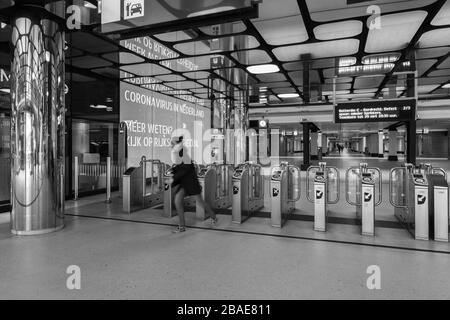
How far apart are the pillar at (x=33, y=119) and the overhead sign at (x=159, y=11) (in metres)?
1.31

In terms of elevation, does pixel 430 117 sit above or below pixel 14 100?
above

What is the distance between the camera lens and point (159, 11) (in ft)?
9.06

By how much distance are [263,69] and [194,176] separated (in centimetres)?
438

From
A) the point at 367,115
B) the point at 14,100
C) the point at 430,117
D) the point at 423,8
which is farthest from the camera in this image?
the point at 430,117

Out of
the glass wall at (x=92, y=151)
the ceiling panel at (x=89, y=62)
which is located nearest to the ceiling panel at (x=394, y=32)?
the ceiling panel at (x=89, y=62)

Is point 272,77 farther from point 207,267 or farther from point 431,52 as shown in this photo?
point 207,267

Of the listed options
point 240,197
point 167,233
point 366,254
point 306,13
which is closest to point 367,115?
point 306,13

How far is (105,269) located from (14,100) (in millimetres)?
2538

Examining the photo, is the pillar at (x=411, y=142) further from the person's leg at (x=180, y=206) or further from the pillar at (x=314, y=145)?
the pillar at (x=314, y=145)

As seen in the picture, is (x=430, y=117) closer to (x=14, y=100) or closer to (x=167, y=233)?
(x=167, y=233)

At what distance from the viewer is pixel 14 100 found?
3838mm

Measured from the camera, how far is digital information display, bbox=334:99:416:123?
5633 mm

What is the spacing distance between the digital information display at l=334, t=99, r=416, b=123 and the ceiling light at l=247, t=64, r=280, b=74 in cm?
202

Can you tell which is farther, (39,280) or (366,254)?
(366,254)
